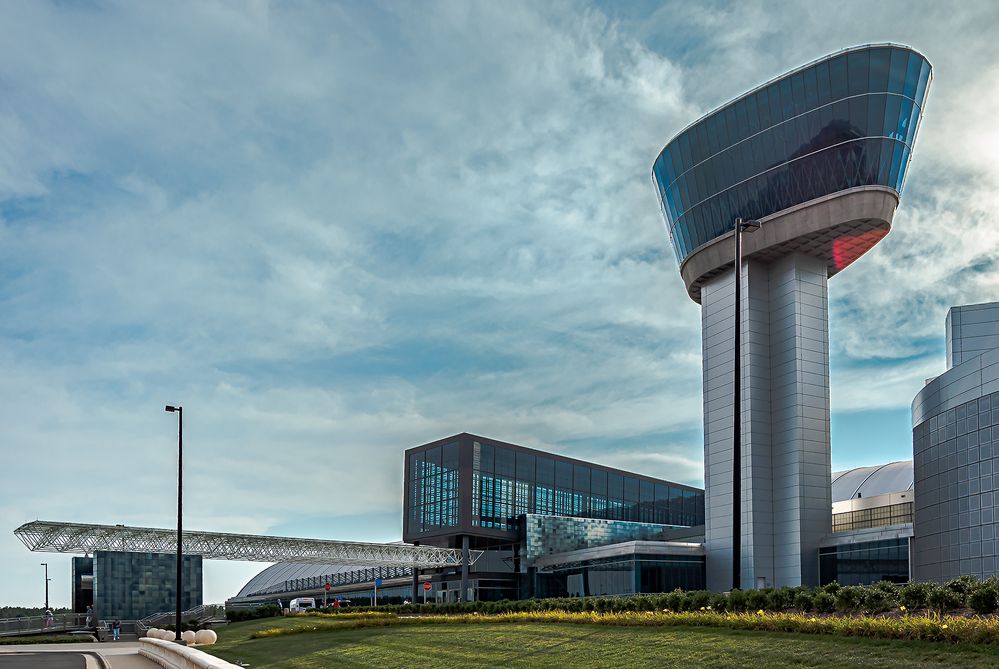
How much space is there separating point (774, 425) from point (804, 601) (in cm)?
3943

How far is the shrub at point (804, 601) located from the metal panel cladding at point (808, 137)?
39.8m

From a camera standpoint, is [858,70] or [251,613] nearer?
[858,70]

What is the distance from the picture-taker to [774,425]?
6069 cm

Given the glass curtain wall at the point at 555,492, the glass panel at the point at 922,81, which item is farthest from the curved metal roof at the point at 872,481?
the glass panel at the point at 922,81

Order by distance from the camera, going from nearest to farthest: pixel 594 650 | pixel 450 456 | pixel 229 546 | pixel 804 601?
pixel 594 650 → pixel 804 601 → pixel 229 546 → pixel 450 456

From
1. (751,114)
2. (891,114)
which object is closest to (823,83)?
(891,114)

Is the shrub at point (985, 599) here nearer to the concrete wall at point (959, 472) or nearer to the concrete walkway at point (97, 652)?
the concrete wall at point (959, 472)

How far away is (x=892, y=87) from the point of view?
182 ft

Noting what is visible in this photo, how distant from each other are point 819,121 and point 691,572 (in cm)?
2965

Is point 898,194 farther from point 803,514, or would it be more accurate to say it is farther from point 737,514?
point 737,514

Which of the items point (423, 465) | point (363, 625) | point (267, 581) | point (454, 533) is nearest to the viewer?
point (363, 625)

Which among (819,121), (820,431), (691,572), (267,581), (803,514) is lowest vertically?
(267,581)

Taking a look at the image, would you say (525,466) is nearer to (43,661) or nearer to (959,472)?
(959,472)

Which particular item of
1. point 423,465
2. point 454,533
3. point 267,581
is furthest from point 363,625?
point 267,581
